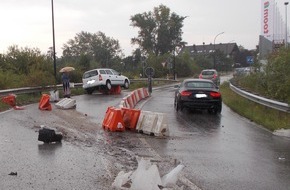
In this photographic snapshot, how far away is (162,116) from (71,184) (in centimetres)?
576

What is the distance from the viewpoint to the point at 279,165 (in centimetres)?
848

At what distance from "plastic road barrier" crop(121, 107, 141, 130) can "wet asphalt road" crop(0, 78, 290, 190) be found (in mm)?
741

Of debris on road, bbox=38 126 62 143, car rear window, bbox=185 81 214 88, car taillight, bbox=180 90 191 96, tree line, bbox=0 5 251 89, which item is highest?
tree line, bbox=0 5 251 89

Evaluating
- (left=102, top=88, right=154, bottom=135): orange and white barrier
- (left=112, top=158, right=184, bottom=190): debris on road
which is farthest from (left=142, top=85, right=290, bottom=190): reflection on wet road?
(left=102, top=88, right=154, bottom=135): orange and white barrier

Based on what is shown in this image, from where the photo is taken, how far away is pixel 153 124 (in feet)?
40.2

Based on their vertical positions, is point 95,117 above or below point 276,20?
below

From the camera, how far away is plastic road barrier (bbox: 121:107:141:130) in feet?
42.5

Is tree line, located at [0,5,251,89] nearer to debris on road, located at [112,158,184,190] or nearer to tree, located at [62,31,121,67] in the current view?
tree, located at [62,31,121,67]

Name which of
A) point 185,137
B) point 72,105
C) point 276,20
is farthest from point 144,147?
point 276,20

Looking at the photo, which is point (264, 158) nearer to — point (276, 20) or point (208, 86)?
point (208, 86)

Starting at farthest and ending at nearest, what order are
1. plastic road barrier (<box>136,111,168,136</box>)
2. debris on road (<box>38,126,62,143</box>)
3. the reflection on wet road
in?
plastic road barrier (<box>136,111,168,136</box>) < debris on road (<box>38,126,62,143</box>) < the reflection on wet road

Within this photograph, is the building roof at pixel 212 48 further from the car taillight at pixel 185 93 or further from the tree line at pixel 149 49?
the car taillight at pixel 185 93

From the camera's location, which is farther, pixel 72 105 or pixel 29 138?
pixel 72 105

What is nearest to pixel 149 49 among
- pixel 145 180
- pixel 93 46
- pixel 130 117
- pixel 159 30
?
pixel 159 30
